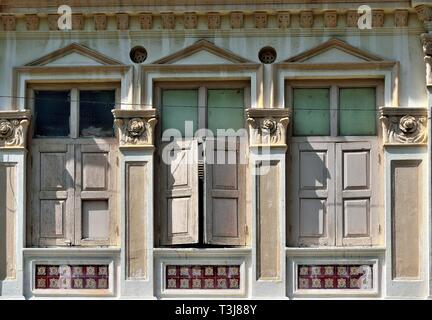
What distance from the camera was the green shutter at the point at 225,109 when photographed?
14.4 m

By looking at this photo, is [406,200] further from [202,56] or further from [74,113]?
[74,113]

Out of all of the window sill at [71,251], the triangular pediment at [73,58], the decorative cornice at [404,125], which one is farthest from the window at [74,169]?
the decorative cornice at [404,125]

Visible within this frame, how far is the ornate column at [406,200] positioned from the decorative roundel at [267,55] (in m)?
1.54

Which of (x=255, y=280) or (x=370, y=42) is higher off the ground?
(x=370, y=42)

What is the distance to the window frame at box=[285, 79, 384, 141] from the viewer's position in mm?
14273

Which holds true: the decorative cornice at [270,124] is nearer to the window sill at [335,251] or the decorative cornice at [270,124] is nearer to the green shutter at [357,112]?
the green shutter at [357,112]

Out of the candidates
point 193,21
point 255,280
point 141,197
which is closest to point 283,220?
point 255,280

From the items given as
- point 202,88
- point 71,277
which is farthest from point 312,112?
point 71,277

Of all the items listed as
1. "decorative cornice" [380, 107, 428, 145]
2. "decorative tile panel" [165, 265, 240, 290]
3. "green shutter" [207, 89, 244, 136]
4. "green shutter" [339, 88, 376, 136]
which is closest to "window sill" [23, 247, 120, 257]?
"decorative tile panel" [165, 265, 240, 290]

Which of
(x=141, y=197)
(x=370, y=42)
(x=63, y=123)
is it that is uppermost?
(x=370, y=42)

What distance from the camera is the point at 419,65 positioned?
14133mm

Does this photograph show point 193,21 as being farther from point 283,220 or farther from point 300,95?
point 283,220

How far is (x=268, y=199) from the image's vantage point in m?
14.1

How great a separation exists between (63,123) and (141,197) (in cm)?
145
